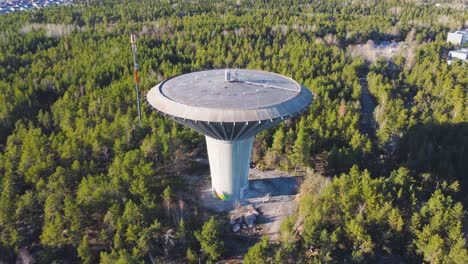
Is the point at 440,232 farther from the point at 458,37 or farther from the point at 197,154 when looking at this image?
the point at 458,37

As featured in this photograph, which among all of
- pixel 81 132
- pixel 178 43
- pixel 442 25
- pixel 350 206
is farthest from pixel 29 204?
pixel 442 25

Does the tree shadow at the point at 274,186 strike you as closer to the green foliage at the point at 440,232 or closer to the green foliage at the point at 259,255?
the green foliage at the point at 259,255

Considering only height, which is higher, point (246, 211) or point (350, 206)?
point (350, 206)

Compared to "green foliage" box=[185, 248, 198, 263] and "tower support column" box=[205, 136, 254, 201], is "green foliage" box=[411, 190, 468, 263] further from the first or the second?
"green foliage" box=[185, 248, 198, 263]

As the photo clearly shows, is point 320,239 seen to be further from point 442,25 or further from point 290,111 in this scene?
point 442,25

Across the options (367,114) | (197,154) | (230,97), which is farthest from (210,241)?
(367,114)

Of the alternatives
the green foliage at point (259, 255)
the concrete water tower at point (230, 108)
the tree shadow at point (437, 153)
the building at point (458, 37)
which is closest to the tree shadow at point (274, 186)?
the concrete water tower at point (230, 108)
